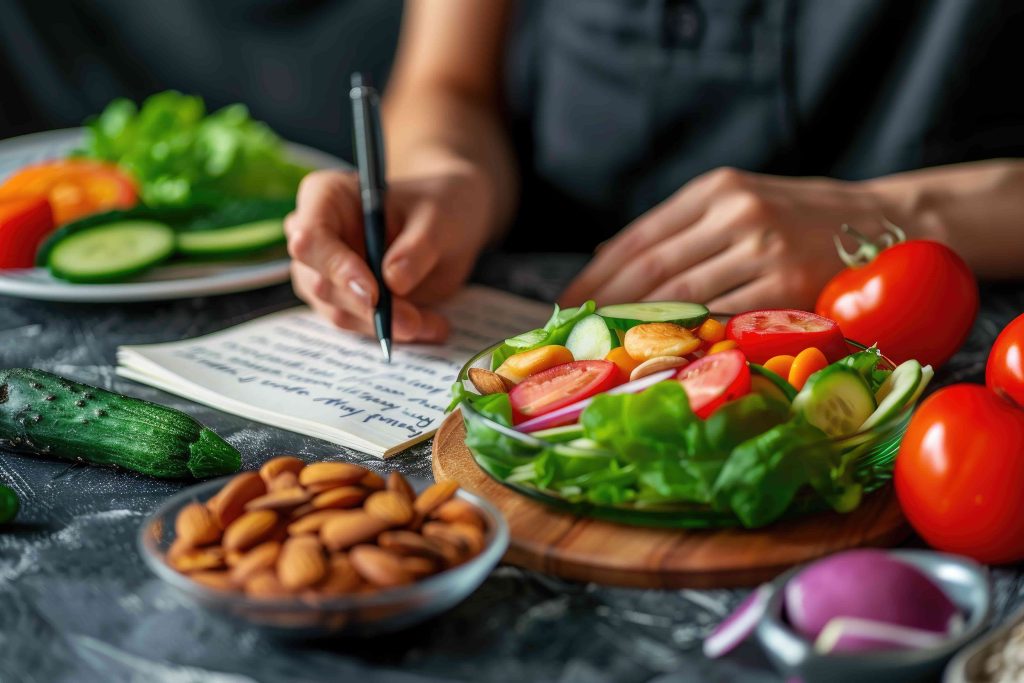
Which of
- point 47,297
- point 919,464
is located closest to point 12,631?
point 919,464

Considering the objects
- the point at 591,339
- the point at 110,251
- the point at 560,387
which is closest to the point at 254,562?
the point at 560,387

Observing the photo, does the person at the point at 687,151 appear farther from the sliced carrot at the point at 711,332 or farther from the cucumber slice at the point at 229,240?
the sliced carrot at the point at 711,332

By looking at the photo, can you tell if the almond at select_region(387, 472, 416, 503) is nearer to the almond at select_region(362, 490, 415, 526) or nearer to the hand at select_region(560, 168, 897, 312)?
the almond at select_region(362, 490, 415, 526)

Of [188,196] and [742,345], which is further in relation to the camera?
[188,196]

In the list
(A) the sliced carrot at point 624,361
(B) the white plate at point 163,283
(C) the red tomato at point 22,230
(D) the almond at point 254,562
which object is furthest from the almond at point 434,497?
(C) the red tomato at point 22,230

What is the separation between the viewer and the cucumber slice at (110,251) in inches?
58.5

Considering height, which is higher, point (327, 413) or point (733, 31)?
point (733, 31)

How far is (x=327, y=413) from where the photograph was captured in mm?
1088

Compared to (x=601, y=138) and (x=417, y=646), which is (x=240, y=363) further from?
(x=601, y=138)

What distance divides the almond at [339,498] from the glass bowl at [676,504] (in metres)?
0.13

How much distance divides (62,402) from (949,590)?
0.78 m

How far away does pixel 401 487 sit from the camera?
769 mm

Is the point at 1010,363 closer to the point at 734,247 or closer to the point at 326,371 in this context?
the point at 734,247

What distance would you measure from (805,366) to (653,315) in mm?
180
